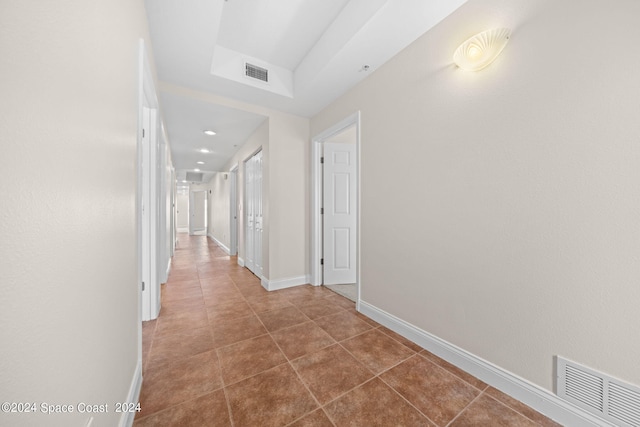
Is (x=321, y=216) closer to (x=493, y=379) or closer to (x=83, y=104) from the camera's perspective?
(x=493, y=379)

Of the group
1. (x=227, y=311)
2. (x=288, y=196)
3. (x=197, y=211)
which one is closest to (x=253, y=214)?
(x=288, y=196)

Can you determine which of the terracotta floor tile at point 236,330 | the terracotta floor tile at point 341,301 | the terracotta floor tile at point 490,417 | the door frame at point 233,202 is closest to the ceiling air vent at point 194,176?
the door frame at point 233,202

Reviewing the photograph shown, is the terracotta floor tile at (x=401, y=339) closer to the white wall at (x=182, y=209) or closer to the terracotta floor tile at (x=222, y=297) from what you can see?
the terracotta floor tile at (x=222, y=297)

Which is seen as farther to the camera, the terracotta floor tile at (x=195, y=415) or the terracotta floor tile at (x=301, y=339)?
the terracotta floor tile at (x=301, y=339)

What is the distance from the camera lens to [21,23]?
0.45 m

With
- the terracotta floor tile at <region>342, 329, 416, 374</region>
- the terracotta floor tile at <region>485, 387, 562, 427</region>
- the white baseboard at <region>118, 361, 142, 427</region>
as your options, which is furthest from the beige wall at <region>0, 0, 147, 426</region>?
the terracotta floor tile at <region>485, 387, 562, 427</region>

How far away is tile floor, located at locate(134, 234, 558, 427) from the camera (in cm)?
120

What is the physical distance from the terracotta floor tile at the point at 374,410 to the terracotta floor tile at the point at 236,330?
3.30 ft

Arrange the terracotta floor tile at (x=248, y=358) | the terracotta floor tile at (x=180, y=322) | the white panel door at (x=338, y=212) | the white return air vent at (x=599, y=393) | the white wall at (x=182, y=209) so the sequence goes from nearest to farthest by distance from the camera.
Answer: the white return air vent at (x=599, y=393)
the terracotta floor tile at (x=248, y=358)
the terracotta floor tile at (x=180, y=322)
the white panel door at (x=338, y=212)
the white wall at (x=182, y=209)

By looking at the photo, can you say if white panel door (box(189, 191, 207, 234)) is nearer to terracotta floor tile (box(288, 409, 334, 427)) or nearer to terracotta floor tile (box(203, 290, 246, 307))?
terracotta floor tile (box(203, 290, 246, 307))

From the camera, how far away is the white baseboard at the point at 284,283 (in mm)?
3106

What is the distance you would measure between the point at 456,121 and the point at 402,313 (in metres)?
1.66

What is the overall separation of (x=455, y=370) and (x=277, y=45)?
133 inches

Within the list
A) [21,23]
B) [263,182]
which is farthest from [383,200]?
[21,23]
